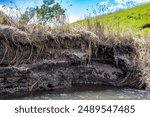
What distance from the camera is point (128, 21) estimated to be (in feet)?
123

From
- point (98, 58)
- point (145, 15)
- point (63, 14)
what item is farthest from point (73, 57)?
point (145, 15)

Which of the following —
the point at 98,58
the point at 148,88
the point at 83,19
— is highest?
the point at 83,19

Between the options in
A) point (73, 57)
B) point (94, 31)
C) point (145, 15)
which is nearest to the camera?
point (73, 57)

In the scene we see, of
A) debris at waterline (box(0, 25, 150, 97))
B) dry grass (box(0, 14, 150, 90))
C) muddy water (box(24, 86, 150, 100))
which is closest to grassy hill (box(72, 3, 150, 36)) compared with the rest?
dry grass (box(0, 14, 150, 90))

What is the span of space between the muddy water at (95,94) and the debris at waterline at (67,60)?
0.50 meters

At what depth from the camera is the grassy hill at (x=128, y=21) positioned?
15.9 meters

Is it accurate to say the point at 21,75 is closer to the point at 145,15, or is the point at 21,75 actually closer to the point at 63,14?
the point at 63,14

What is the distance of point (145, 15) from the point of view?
1469 inches

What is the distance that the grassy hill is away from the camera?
1594 cm

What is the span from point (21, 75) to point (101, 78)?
9.56 ft

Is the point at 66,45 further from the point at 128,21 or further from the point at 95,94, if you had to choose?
the point at 128,21

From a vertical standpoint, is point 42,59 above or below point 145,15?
below

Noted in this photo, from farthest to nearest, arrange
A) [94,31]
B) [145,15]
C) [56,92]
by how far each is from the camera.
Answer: [145,15] → [94,31] → [56,92]

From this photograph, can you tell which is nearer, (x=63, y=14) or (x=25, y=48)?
(x=25, y=48)
